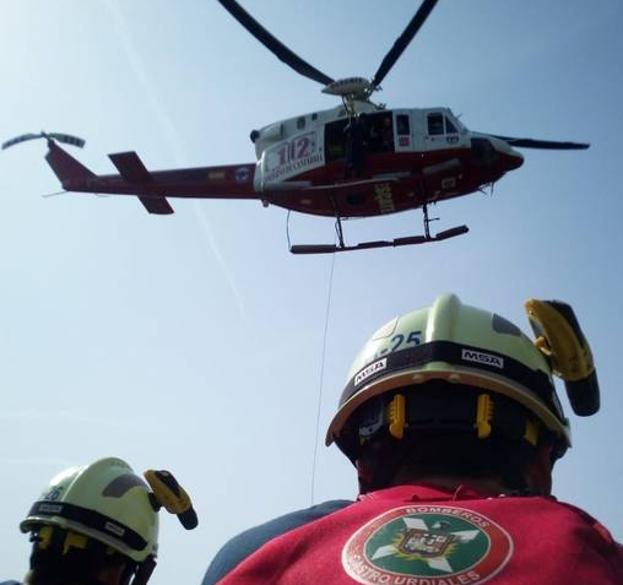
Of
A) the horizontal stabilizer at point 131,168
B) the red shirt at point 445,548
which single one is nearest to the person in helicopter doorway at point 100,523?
the red shirt at point 445,548

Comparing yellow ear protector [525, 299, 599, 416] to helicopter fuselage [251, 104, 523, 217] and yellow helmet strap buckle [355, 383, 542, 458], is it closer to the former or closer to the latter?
yellow helmet strap buckle [355, 383, 542, 458]

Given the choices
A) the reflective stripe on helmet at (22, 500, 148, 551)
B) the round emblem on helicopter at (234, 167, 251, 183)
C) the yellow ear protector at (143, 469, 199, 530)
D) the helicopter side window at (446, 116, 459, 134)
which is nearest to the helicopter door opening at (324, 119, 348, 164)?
the helicopter side window at (446, 116, 459, 134)

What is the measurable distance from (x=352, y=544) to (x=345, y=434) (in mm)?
902

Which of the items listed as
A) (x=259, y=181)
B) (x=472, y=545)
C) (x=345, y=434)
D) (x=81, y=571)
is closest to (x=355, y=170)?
(x=259, y=181)

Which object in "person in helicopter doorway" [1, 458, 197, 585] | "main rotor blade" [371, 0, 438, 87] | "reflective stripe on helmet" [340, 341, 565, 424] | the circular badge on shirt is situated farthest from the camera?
"main rotor blade" [371, 0, 438, 87]

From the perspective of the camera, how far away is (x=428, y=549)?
48.1 inches

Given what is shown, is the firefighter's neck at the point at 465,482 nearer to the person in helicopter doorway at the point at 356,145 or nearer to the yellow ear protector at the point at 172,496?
the yellow ear protector at the point at 172,496

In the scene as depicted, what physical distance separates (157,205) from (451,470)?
18.2 m

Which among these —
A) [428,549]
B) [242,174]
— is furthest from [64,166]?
[428,549]

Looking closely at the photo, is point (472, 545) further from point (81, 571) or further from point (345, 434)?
point (81, 571)

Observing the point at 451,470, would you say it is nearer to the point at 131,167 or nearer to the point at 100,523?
the point at 100,523

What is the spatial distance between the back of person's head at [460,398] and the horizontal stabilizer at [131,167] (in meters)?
17.1

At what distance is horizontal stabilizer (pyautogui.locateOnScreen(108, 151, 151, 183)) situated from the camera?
18.5 metres

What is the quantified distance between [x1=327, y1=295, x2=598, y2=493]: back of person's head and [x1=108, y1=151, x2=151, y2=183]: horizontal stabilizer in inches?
671
